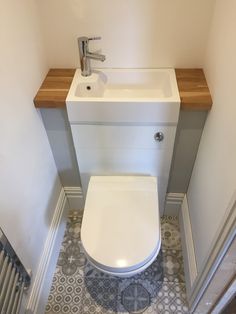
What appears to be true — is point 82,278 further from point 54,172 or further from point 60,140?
point 60,140

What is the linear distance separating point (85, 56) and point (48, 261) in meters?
1.06

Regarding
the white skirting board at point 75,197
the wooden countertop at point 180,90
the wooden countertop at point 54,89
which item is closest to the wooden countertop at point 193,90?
the wooden countertop at point 180,90

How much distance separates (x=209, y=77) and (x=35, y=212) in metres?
1.03

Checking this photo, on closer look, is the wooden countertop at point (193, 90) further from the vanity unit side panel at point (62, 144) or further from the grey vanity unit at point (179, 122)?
the vanity unit side panel at point (62, 144)

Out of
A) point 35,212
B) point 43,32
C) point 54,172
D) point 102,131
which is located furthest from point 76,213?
point 43,32

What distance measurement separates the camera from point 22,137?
3.38 ft

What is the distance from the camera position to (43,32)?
119 cm

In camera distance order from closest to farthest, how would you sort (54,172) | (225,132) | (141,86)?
(225,132) → (141,86) → (54,172)

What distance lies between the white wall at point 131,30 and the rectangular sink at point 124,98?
0.06 meters

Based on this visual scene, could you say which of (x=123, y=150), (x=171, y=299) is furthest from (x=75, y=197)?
(x=171, y=299)

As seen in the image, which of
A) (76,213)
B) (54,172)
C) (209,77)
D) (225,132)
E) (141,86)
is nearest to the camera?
(225,132)

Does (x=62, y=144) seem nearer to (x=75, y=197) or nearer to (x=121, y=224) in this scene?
(x=75, y=197)

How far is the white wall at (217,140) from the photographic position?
0.84 metres

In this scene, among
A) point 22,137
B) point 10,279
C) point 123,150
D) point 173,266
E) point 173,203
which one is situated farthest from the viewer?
point 173,203
